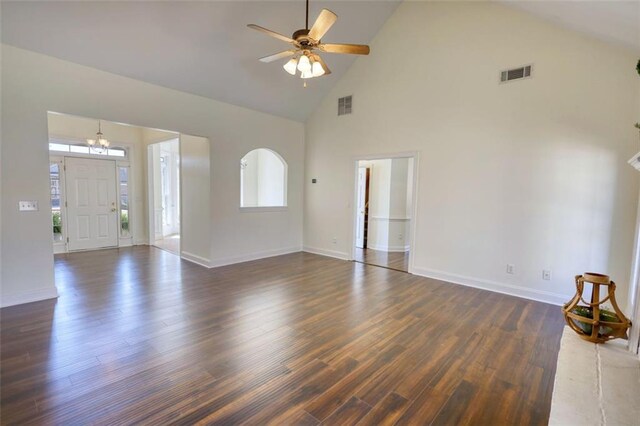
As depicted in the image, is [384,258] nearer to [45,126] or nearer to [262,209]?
[262,209]

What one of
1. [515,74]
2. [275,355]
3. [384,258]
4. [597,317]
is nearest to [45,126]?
[275,355]

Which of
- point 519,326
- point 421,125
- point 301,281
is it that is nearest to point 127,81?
point 301,281

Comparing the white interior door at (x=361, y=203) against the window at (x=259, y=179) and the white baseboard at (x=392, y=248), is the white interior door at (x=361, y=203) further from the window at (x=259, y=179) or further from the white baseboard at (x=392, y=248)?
the window at (x=259, y=179)

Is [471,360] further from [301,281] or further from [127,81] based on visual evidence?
[127,81]

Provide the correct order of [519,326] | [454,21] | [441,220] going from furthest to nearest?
[441,220]
[454,21]
[519,326]

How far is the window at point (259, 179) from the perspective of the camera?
27.7 feet

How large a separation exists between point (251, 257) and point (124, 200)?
3.84 m

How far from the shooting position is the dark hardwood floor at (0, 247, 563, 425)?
1.92m

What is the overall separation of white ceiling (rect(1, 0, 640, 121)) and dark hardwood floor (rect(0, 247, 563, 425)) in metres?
3.04

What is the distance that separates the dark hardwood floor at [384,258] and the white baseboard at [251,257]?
61.7 inches

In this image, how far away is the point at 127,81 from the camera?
13.5ft

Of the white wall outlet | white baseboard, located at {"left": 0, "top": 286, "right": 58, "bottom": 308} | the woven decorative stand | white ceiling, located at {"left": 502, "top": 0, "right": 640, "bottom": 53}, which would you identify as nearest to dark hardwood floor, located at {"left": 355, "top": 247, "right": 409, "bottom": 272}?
the woven decorative stand

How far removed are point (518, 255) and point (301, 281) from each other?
3228 mm

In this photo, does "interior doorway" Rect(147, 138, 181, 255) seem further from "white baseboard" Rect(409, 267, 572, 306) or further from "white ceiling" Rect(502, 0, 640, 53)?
"white ceiling" Rect(502, 0, 640, 53)
